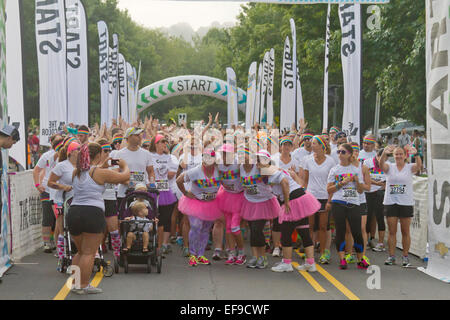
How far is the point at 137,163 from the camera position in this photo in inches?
431

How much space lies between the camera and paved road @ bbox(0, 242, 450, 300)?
27.9 feet

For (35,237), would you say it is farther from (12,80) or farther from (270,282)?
(270,282)

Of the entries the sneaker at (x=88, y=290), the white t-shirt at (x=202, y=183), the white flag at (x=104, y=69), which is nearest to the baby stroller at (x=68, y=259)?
the sneaker at (x=88, y=290)

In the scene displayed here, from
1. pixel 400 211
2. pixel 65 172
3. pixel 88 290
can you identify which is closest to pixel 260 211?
pixel 400 211

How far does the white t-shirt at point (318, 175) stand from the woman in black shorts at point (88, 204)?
4078mm

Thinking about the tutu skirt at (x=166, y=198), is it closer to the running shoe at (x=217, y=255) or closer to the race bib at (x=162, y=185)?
the race bib at (x=162, y=185)

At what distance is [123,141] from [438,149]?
5.26 meters

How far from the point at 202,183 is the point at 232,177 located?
48cm

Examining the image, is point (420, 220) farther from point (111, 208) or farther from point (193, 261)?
point (111, 208)

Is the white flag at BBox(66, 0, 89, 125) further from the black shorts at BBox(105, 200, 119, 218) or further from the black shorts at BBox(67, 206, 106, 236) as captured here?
the black shorts at BBox(67, 206, 106, 236)

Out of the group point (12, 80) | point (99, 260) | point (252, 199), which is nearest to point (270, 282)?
point (252, 199)

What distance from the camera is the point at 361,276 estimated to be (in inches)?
396

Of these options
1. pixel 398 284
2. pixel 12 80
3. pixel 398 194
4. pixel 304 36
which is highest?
pixel 304 36

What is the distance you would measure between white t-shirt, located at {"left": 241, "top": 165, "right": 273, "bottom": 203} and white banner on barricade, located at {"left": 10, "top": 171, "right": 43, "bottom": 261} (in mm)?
3853
